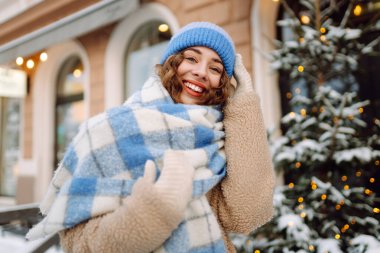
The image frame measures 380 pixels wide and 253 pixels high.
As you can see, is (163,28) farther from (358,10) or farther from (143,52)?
(358,10)

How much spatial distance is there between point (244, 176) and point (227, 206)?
13 cm

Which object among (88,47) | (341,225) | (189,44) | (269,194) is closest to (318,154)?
(341,225)

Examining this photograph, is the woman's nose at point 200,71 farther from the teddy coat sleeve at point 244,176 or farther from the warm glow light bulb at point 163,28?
the warm glow light bulb at point 163,28

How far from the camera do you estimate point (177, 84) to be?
1.31 m

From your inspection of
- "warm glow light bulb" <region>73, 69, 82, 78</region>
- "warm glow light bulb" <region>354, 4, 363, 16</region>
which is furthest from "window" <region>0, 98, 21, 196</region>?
"warm glow light bulb" <region>354, 4, 363, 16</region>

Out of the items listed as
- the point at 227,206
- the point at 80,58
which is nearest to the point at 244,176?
the point at 227,206

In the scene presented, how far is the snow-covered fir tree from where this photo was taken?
2289mm

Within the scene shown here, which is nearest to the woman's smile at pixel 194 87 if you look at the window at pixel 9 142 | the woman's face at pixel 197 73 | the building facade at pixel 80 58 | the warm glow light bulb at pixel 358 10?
the woman's face at pixel 197 73

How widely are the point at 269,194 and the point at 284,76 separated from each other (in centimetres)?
277

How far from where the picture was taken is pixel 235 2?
410 centimetres

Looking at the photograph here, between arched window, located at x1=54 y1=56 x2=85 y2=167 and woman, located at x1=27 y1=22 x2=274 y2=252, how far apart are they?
5818 millimetres

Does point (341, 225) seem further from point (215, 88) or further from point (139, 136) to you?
point (139, 136)

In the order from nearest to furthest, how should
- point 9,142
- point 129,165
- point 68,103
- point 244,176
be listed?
point 129,165 < point 244,176 < point 68,103 < point 9,142

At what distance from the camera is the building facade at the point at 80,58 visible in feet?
13.1
